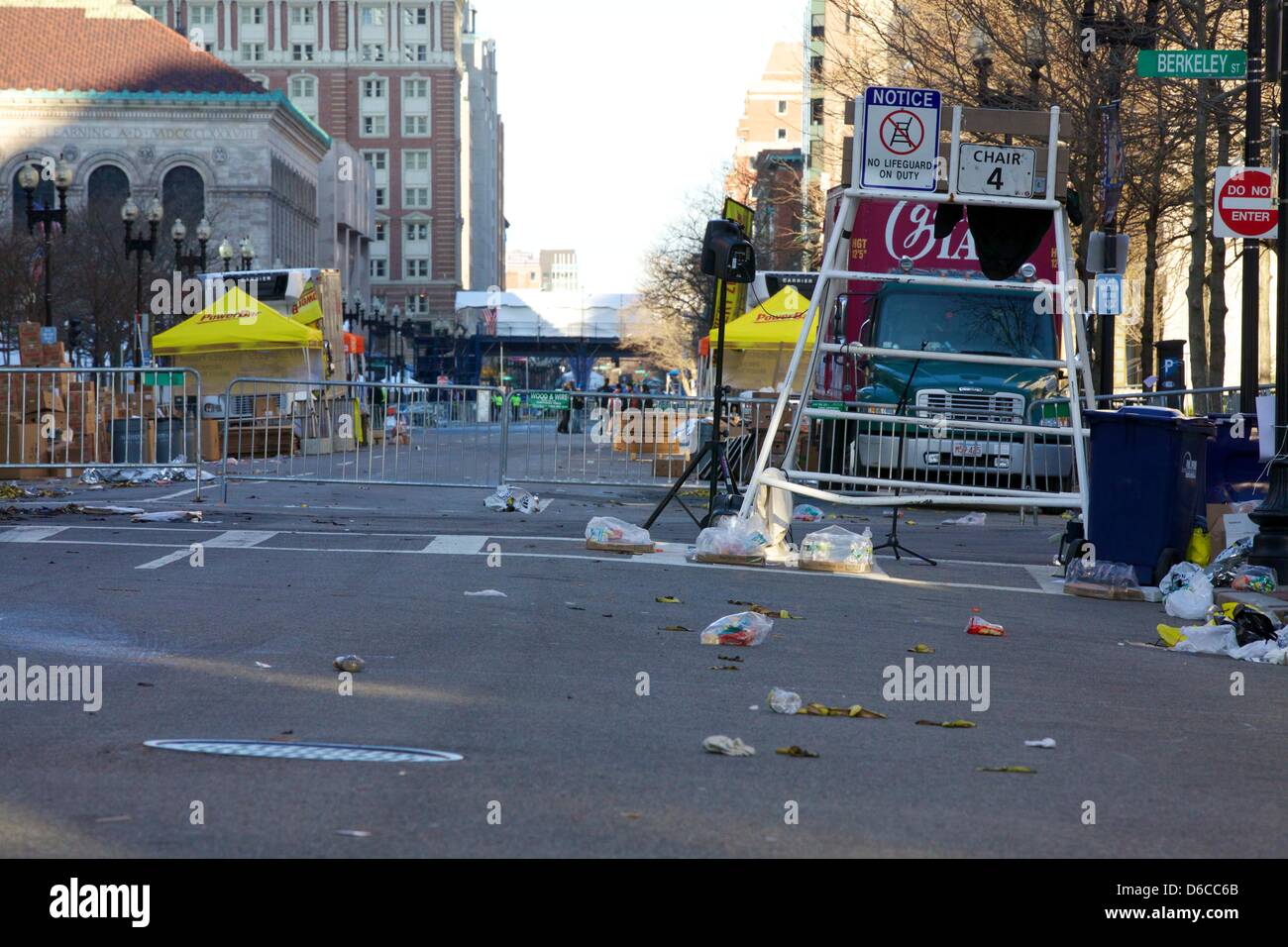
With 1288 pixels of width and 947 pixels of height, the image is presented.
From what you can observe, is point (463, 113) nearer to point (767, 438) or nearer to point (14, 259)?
point (14, 259)

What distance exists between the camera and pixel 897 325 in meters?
19.4

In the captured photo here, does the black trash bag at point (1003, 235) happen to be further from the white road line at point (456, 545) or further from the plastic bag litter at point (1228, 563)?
the white road line at point (456, 545)

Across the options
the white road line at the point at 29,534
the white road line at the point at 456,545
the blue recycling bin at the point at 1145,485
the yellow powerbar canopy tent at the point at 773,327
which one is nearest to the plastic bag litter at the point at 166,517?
the white road line at the point at 29,534

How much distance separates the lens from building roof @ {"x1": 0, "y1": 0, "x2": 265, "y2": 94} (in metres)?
84.3

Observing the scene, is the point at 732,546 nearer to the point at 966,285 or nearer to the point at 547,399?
the point at 966,285

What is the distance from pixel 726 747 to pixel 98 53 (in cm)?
8863

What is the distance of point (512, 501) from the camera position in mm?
17766

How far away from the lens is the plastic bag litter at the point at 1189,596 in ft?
35.9

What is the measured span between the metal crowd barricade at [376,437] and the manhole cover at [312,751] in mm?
12149

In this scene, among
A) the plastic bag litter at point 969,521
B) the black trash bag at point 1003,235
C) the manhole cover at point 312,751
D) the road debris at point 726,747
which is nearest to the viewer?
the manhole cover at point 312,751

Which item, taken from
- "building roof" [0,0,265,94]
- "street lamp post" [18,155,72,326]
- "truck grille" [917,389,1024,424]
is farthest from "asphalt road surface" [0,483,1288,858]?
"building roof" [0,0,265,94]

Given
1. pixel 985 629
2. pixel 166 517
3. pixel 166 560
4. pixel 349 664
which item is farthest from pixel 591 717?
pixel 166 517

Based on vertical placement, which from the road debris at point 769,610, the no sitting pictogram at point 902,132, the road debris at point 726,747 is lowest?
the road debris at point 769,610
